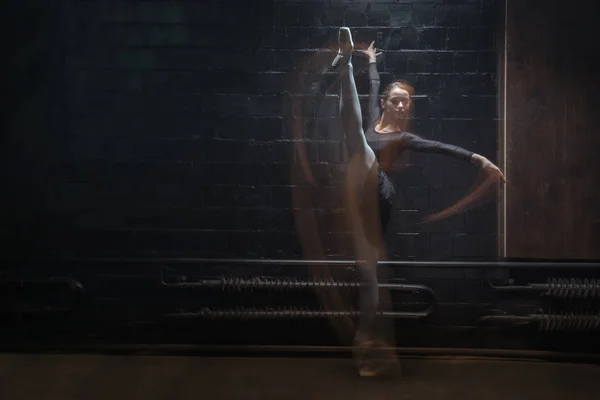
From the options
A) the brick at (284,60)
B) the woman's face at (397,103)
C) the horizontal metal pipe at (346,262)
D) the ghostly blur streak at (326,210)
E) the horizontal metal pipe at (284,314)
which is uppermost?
the brick at (284,60)

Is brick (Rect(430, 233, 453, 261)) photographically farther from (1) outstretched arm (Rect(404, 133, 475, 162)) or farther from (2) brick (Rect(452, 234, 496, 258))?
(1) outstretched arm (Rect(404, 133, 475, 162))

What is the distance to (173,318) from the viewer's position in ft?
17.7

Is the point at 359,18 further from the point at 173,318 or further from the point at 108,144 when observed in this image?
the point at 173,318

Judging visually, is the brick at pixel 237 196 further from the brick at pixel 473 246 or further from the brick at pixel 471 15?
the brick at pixel 471 15

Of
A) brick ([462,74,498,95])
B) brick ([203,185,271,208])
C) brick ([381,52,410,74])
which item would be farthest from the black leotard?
brick ([203,185,271,208])

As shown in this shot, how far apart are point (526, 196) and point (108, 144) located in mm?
3494

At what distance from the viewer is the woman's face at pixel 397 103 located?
5.19m

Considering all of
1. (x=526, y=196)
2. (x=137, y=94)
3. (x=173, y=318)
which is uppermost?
(x=137, y=94)

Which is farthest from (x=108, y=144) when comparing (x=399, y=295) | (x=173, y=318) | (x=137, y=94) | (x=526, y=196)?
(x=526, y=196)

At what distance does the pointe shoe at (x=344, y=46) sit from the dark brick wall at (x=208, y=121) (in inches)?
2.5

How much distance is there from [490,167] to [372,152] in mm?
967

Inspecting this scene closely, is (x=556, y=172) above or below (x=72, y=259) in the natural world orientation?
above

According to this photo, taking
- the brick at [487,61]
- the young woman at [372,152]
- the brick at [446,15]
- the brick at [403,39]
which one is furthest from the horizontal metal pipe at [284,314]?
the brick at [446,15]

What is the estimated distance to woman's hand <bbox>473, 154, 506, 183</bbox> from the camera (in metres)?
5.14
